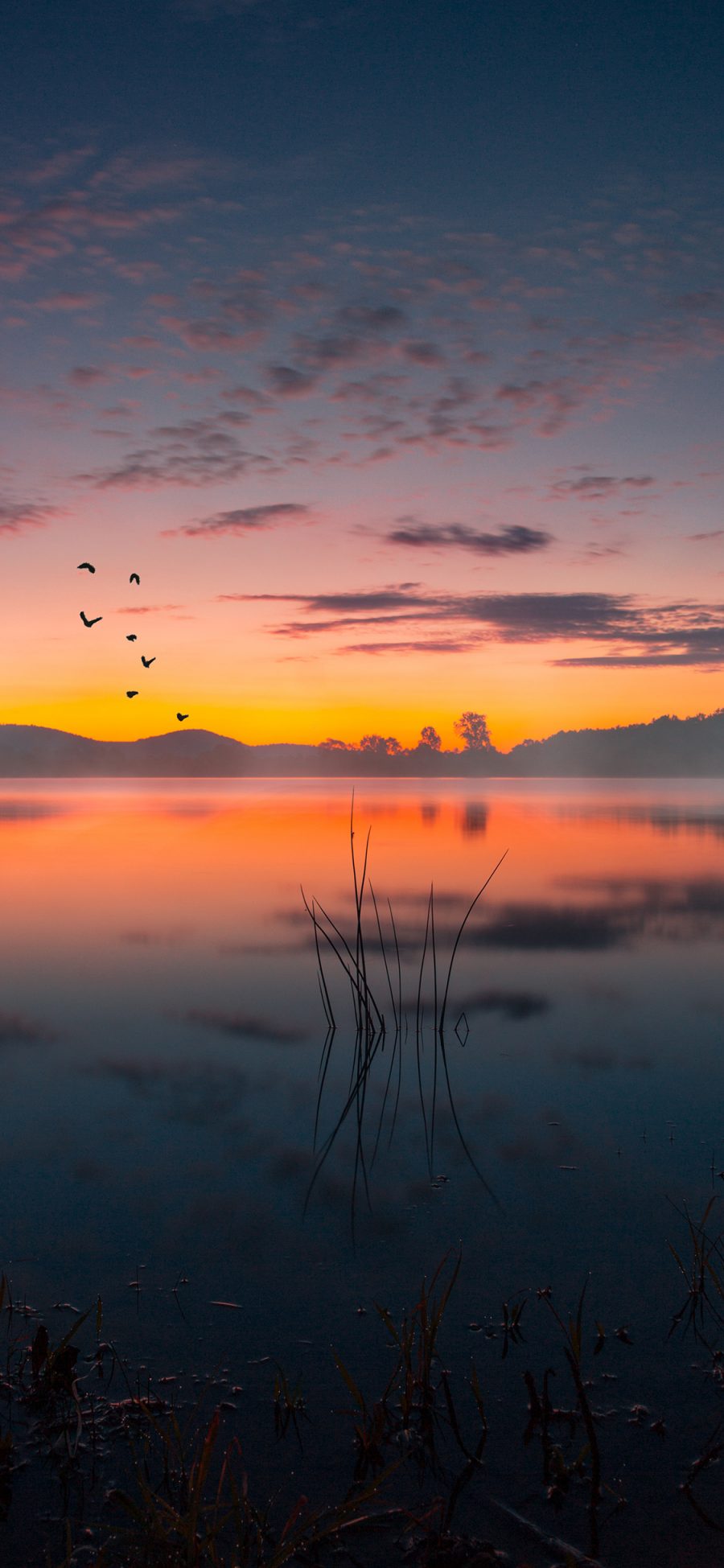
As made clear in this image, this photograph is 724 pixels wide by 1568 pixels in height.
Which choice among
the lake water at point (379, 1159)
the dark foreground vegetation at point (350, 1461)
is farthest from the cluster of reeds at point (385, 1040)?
the dark foreground vegetation at point (350, 1461)

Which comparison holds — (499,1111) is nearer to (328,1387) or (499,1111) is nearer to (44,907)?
(328,1387)

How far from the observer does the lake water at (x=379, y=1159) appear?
202 inches

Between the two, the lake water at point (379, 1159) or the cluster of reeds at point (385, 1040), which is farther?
the cluster of reeds at point (385, 1040)

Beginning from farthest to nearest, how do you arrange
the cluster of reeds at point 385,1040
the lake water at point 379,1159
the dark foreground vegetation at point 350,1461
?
the cluster of reeds at point 385,1040
the lake water at point 379,1159
the dark foreground vegetation at point 350,1461

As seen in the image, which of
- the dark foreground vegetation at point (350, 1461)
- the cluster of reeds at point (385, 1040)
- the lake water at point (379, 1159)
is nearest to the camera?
the dark foreground vegetation at point (350, 1461)

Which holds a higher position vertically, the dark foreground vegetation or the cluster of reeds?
the dark foreground vegetation

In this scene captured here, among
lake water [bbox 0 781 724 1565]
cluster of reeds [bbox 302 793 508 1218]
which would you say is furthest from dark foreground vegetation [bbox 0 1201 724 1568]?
cluster of reeds [bbox 302 793 508 1218]

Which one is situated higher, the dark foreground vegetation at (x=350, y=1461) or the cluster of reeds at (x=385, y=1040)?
the dark foreground vegetation at (x=350, y=1461)

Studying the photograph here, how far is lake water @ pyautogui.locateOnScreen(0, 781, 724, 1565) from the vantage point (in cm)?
512

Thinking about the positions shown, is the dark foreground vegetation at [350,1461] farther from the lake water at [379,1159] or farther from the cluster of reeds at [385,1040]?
the cluster of reeds at [385,1040]

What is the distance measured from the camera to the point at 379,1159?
8531mm

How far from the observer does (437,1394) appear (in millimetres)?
4895

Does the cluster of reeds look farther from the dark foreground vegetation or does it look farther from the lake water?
the dark foreground vegetation

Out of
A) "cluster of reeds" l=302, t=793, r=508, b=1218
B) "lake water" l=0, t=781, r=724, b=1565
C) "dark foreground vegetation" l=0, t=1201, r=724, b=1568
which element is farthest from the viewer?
"cluster of reeds" l=302, t=793, r=508, b=1218
